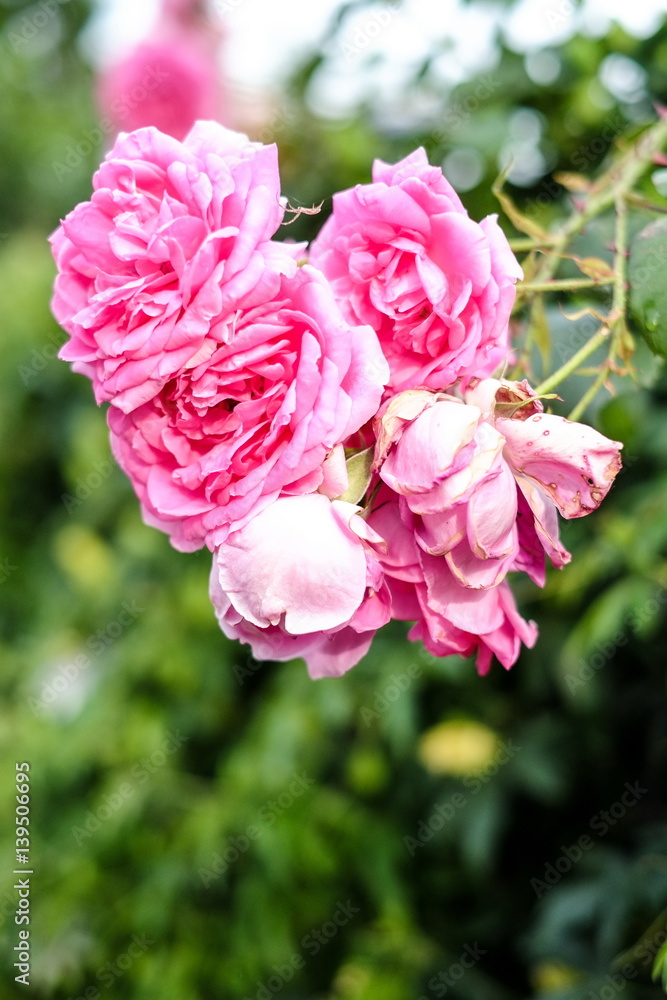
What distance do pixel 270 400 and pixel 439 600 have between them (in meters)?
0.15

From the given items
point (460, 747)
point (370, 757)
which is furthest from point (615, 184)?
point (370, 757)

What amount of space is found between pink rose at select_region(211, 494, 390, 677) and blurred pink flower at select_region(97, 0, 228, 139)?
1669 millimetres

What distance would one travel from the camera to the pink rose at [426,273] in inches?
19.3

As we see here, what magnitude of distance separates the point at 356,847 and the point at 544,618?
1.58 ft

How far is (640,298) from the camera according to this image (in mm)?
579

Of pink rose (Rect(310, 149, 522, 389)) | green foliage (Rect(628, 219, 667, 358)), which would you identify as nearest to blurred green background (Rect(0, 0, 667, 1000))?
green foliage (Rect(628, 219, 667, 358))

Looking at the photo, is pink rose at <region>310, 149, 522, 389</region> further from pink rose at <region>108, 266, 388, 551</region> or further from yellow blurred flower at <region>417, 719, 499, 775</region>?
yellow blurred flower at <region>417, 719, 499, 775</region>

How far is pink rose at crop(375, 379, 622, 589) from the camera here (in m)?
0.45

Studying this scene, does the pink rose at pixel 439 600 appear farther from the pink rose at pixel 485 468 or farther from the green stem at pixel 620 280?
the green stem at pixel 620 280

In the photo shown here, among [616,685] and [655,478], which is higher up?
[655,478]

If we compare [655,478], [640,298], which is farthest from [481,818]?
[640,298]

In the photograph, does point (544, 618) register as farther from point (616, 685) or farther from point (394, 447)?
point (394, 447)

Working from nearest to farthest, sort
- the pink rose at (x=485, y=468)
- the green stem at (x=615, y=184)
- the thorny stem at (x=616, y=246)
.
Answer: the pink rose at (x=485, y=468), the thorny stem at (x=616, y=246), the green stem at (x=615, y=184)

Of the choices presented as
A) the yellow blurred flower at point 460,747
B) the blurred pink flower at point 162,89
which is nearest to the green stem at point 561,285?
the yellow blurred flower at point 460,747
